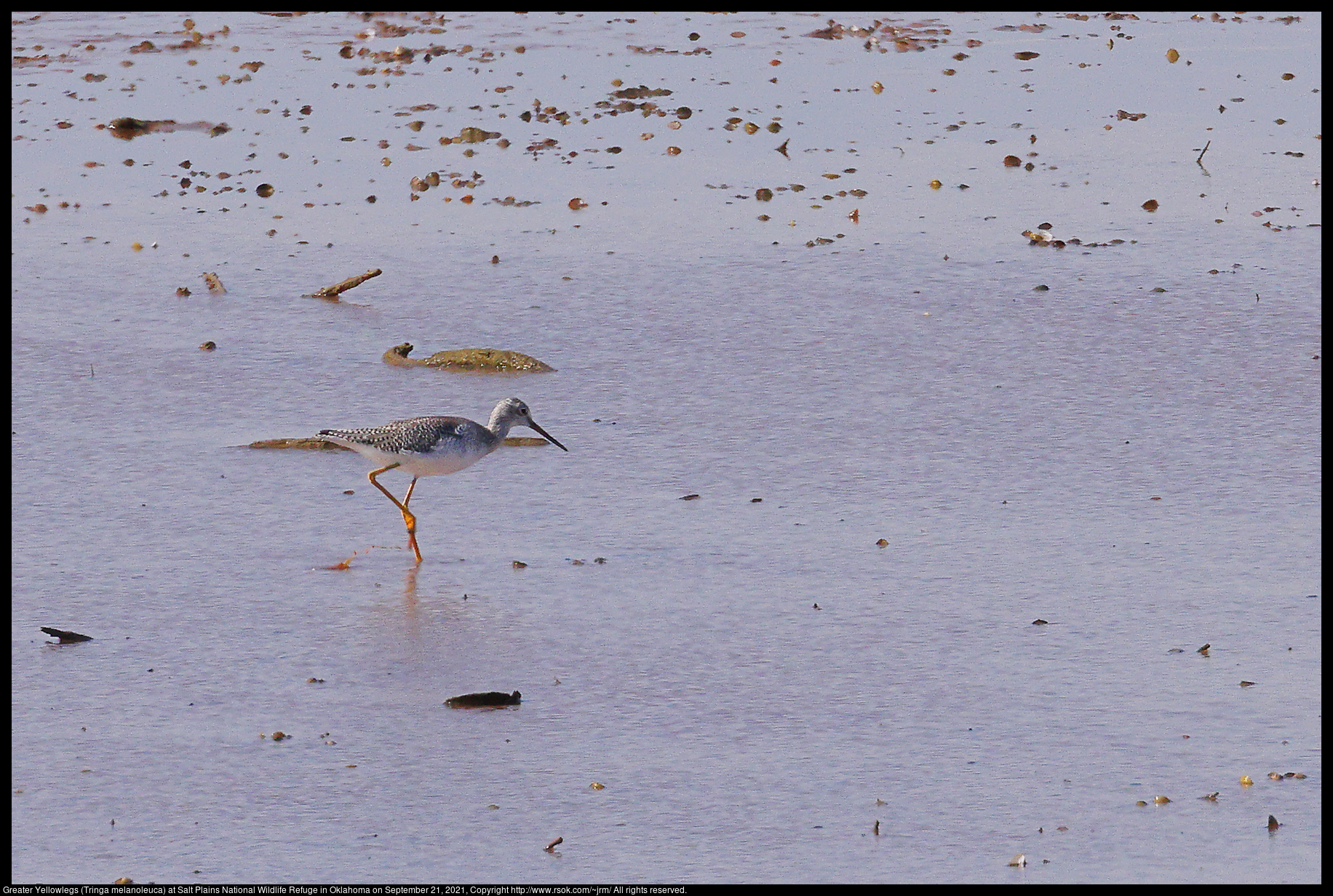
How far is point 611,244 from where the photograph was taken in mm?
17516

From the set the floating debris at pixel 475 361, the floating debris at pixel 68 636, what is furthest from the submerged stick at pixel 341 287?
the floating debris at pixel 68 636

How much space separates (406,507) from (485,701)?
2598mm

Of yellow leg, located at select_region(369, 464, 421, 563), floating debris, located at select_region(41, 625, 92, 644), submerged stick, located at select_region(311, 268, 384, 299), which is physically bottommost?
submerged stick, located at select_region(311, 268, 384, 299)

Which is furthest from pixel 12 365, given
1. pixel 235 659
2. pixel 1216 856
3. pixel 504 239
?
pixel 1216 856

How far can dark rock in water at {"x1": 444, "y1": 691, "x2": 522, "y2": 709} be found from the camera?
327 inches

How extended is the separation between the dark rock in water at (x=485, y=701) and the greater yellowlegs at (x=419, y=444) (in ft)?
8.31

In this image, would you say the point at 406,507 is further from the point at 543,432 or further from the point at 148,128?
the point at 148,128

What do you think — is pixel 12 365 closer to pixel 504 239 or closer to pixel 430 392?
pixel 430 392

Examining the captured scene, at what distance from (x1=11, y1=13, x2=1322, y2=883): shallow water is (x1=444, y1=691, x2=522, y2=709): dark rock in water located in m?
0.08

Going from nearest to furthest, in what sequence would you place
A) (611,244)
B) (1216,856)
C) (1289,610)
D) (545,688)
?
(1216,856)
(545,688)
(1289,610)
(611,244)

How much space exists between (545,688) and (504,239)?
9.82 meters

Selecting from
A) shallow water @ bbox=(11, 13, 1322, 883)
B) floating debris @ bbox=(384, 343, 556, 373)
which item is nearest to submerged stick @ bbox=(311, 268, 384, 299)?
shallow water @ bbox=(11, 13, 1322, 883)

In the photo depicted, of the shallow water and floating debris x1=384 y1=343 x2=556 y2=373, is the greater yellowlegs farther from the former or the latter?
floating debris x1=384 y1=343 x2=556 y2=373


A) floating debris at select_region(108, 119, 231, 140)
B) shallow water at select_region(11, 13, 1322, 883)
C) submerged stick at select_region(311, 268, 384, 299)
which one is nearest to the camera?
shallow water at select_region(11, 13, 1322, 883)
